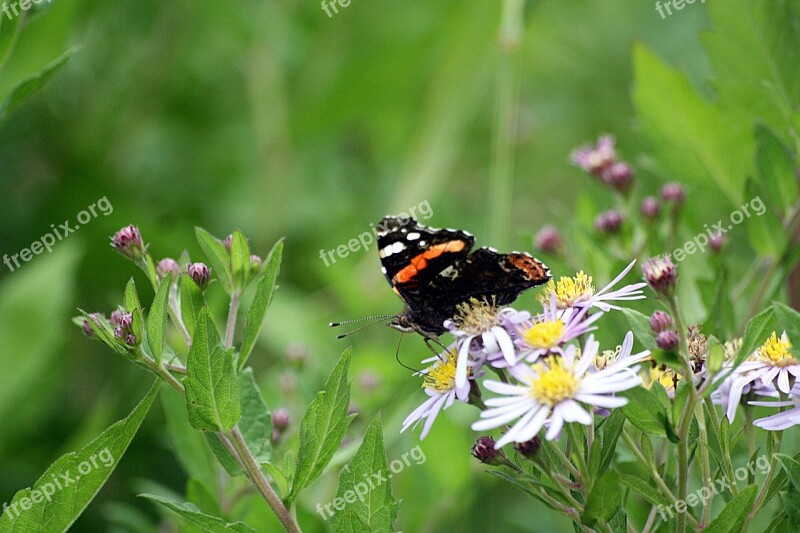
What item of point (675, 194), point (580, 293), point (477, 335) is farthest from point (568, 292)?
point (675, 194)

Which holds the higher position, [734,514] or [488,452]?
[488,452]

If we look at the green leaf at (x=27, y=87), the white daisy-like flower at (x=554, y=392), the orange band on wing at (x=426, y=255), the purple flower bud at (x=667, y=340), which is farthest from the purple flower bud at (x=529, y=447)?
the green leaf at (x=27, y=87)

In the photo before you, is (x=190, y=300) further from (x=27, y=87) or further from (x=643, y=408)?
(x=643, y=408)

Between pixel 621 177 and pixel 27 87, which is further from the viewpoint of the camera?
pixel 621 177

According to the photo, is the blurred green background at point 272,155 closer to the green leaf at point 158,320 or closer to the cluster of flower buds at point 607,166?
the cluster of flower buds at point 607,166

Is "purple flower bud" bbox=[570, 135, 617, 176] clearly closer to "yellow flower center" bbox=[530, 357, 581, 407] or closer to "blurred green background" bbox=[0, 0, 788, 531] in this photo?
"blurred green background" bbox=[0, 0, 788, 531]
